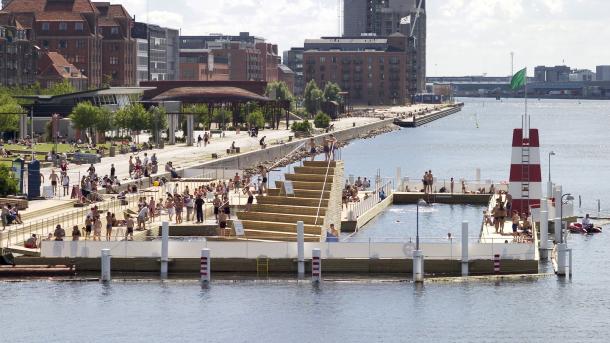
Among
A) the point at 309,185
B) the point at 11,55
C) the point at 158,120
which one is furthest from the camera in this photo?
the point at 11,55

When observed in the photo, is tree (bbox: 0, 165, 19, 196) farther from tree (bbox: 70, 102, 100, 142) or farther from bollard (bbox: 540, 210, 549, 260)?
tree (bbox: 70, 102, 100, 142)

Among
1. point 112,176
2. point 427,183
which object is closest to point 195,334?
point 112,176

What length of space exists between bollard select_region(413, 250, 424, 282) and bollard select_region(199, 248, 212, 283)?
7.84 meters

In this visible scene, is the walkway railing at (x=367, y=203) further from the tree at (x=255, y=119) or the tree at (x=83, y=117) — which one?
the tree at (x=255, y=119)

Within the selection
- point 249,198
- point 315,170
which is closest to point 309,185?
point 315,170

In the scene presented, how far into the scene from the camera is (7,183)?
76.4 metres

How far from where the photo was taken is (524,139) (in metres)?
75.5

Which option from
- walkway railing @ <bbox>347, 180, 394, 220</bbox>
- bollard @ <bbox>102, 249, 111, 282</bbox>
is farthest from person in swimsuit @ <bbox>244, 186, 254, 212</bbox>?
bollard @ <bbox>102, 249, 111, 282</bbox>

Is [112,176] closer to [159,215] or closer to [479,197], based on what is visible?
[159,215]

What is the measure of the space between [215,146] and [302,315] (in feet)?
316

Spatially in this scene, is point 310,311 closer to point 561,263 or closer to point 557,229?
point 561,263

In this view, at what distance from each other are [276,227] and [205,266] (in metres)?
6.17

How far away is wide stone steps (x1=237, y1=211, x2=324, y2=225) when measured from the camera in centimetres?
6425

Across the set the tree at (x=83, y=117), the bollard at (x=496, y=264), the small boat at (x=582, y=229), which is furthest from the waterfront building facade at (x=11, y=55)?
the bollard at (x=496, y=264)
